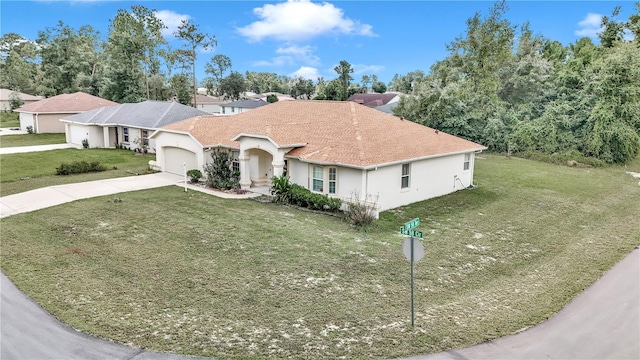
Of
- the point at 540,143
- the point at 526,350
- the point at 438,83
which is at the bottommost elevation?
the point at 526,350

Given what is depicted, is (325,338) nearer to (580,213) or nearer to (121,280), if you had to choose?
(121,280)

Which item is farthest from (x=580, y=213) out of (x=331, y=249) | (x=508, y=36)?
(x=508, y=36)

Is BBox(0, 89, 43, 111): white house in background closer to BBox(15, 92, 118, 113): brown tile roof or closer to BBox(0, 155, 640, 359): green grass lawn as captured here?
BBox(15, 92, 118, 113): brown tile roof

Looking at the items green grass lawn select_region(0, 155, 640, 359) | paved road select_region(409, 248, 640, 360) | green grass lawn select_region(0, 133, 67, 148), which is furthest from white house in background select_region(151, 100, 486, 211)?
green grass lawn select_region(0, 133, 67, 148)

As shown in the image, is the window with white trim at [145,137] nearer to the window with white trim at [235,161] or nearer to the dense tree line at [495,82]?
the window with white trim at [235,161]

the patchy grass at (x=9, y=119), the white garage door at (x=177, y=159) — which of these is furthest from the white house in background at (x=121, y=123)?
the patchy grass at (x=9, y=119)

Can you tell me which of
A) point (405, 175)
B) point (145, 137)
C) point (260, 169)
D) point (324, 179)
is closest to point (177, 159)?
point (260, 169)

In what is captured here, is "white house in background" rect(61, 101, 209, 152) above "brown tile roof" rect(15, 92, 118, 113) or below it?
below
